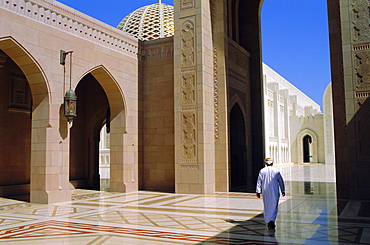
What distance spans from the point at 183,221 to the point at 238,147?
6.53 metres

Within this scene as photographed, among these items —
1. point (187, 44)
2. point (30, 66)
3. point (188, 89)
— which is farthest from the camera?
point (187, 44)

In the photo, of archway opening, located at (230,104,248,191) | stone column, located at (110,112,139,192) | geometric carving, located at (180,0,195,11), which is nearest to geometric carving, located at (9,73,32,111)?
stone column, located at (110,112,139,192)

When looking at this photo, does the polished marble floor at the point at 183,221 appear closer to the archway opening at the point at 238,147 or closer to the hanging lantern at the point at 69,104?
the hanging lantern at the point at 69,104

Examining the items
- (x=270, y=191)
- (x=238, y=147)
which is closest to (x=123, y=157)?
(x=238, y=147)

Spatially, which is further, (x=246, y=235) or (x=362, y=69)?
(x=362, y=69)

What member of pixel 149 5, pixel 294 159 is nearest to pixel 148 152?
pixel 149 5

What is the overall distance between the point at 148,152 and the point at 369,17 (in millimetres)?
6715

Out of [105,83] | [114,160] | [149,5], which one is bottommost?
[114,160]

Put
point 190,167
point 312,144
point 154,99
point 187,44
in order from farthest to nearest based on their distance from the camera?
point 312,144
point 154,99
point 187,44
point 190,167

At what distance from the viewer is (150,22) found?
14.9 m

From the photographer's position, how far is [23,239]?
15.6 ft

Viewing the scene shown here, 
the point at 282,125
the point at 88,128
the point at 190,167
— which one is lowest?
the point at 190,167

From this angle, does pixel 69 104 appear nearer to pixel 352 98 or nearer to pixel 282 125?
pixel 352 98

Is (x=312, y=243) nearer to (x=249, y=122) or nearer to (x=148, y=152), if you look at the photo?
(x=148, y=152)
